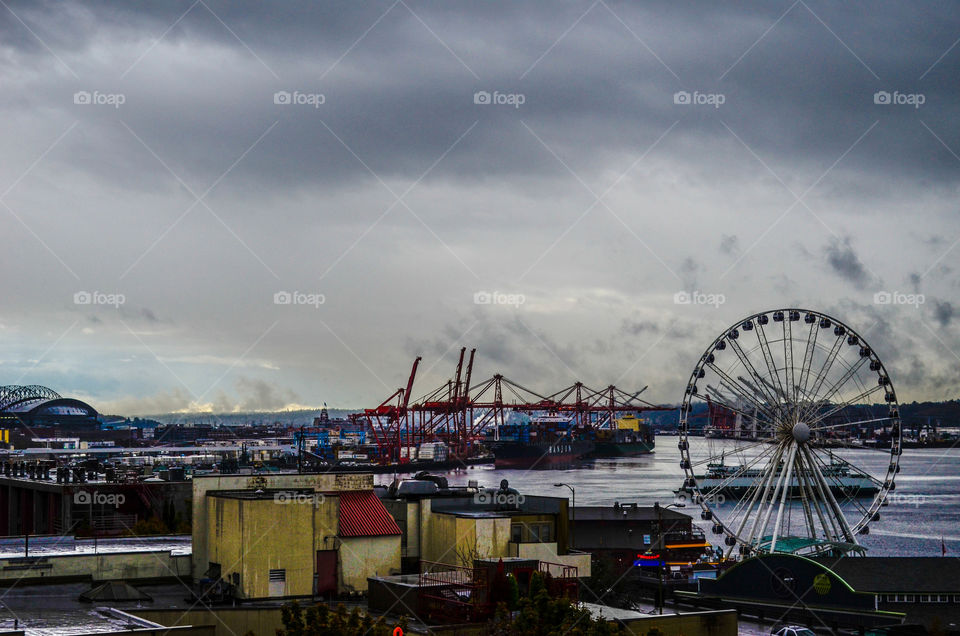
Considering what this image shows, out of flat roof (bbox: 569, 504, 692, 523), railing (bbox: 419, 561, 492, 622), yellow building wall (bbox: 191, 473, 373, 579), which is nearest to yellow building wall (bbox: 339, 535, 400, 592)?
yellow building wall (bbox: 191, 473, 373, 579)

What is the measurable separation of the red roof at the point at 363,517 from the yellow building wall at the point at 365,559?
0.56ft

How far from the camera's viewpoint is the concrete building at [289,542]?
948 inches

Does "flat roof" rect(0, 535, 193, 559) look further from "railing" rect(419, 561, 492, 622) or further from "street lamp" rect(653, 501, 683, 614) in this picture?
"street lamp" rect(653, 501, 683, 614)

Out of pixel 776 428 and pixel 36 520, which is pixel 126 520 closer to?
pixel 36 520

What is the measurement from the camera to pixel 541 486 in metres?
141

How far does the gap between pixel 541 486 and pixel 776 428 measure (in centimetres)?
8988

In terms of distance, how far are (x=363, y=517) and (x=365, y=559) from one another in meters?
1.22

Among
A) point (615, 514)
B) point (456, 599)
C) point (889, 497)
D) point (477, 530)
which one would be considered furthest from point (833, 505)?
point (889, 497)

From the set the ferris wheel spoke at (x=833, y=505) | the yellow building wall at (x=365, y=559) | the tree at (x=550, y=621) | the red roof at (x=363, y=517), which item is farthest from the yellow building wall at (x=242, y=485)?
the ferris wheel spoke at (x=833, y=505)

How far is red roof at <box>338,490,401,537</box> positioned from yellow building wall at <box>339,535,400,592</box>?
0.17 meters

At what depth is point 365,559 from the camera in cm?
2566

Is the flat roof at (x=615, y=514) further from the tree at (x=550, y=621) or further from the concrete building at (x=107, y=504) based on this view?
the tree at (x=550, y=621)

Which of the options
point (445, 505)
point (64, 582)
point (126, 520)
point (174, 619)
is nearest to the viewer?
point (174, 619)

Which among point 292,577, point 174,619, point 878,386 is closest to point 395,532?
point 292,577
